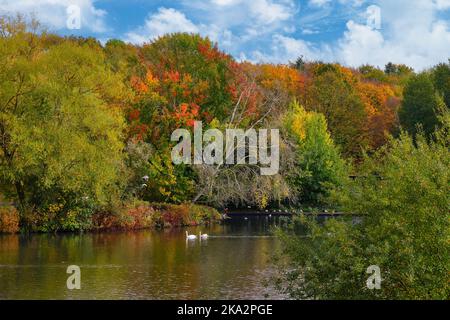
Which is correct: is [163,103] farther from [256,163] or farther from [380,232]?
[380,232]

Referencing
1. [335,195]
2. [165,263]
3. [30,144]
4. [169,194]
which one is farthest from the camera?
[169,194]

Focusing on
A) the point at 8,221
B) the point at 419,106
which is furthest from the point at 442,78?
the point at 8,221

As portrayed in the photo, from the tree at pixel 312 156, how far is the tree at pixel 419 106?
32.6ft

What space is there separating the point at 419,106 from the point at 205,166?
2436 cm

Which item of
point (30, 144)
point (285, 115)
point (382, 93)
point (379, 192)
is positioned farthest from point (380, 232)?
→ point (382, 93)

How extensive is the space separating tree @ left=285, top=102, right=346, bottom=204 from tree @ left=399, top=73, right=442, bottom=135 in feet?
32.6

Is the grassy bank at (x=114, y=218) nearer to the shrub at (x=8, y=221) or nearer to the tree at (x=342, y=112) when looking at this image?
the shrub at (x=8, y=221)

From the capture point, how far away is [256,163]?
1689 inches

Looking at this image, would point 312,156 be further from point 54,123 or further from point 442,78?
point 54,123

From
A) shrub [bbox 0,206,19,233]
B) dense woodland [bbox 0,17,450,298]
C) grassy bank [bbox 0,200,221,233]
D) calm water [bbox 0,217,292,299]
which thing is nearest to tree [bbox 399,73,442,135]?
dense woodland [bbox 0,17,450,298]

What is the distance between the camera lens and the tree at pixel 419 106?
56656mm

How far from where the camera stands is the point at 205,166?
4238 centimetres
